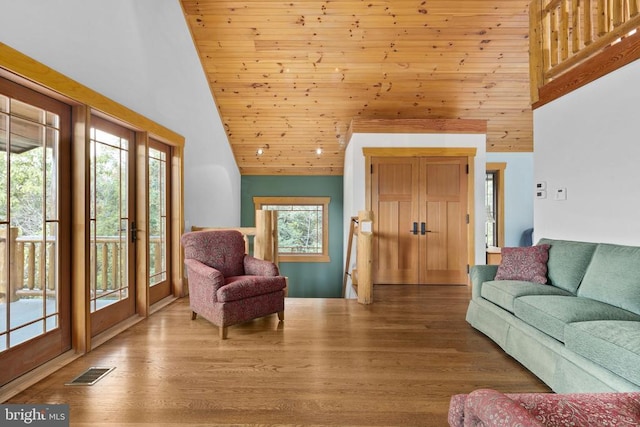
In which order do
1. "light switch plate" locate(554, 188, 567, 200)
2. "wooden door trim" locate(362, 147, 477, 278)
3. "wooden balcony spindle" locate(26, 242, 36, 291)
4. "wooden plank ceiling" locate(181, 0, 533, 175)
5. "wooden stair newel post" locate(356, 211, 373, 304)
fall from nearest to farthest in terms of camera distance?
"wooden balcony spindle" locate(26, 242, 36, 291), "light switch plate" locate(554, 188, 567, 200), "wooden stair newel post" locate(356, 211, 373, 304), "wooden plank ceiling" locate(181, 0, 533, 175), "wooden door trim" locate(362, 147, 477, 278)

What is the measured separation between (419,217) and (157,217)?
3602mm

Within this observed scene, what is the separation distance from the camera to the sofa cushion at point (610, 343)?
5.26ft

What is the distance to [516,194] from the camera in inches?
242

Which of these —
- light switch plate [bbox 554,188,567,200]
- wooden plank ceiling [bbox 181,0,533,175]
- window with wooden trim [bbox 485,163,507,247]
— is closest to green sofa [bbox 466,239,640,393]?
light switch plate [bbox 554,188,567,200]

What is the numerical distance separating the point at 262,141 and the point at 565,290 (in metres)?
4.83

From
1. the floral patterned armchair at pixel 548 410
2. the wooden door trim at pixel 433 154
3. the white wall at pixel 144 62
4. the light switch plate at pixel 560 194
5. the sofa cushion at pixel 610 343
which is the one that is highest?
the white wall at pixel 144 62

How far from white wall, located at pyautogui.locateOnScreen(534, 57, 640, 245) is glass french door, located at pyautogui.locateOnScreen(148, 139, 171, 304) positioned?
415cm

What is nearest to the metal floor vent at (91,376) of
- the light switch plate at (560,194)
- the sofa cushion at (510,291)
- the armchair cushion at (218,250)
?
the armchair cushion at (218,250)

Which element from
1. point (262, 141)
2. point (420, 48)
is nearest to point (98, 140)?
point (262, 141)

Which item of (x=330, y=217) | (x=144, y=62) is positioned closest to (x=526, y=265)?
(x=144, y=62)

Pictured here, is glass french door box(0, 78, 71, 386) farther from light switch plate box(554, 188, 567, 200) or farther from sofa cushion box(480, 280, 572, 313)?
light switch plate box(554, 188, 567, 200)

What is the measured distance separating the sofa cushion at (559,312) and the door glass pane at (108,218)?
136 inches

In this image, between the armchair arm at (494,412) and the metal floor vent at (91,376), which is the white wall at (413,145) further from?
the armchair arm at (494,412)

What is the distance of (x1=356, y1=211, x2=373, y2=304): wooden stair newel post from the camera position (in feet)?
13.0
